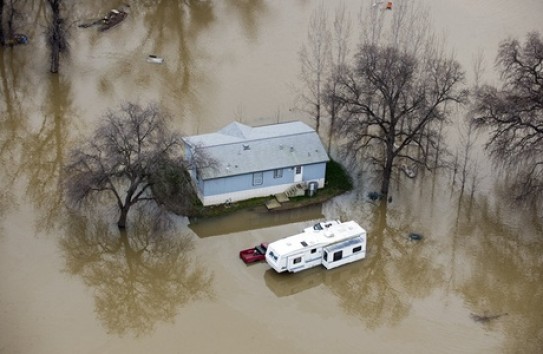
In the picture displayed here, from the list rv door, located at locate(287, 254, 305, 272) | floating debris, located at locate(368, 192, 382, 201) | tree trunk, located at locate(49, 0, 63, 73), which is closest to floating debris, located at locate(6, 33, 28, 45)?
tree trunk, located at locate(49, 0, 63, 73)

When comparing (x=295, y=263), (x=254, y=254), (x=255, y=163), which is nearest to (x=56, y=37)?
(x=255, y=163)

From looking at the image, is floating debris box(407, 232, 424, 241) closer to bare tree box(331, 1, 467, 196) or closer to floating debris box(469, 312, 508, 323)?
bare tree box(331, 1, 467, 196)

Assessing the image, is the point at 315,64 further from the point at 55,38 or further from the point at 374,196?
the point at 55,38

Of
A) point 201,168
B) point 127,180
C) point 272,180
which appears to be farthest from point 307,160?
point 127,180

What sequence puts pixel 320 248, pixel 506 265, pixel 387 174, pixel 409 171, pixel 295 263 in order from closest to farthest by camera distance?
pixel 295 263
pixel 320 248
pixel 506 265
pixel 387 174
pixel 409 171

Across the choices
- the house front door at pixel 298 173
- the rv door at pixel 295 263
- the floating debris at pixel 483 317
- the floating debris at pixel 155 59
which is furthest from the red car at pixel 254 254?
the floating debris at pixel 155 59

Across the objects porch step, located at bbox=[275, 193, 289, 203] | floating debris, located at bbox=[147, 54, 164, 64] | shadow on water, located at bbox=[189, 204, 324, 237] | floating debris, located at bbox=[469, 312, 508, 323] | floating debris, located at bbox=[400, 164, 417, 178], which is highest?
floating debris, located at bbox=[147, 54, 164, 64]
